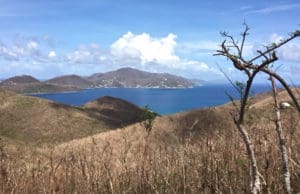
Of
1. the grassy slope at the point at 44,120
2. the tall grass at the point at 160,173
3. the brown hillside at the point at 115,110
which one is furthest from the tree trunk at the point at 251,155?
the brown hillside at the point at 115,110

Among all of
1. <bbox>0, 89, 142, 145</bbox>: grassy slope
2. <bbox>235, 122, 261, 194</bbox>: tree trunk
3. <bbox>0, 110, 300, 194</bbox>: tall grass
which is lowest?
<bbox>0, 89, 142, 145</bbox>: grassy slope

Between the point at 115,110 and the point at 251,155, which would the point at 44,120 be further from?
the point at 251,155

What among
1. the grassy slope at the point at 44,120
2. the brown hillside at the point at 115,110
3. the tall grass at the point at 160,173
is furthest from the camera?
the brown hillside at the point at 115,110

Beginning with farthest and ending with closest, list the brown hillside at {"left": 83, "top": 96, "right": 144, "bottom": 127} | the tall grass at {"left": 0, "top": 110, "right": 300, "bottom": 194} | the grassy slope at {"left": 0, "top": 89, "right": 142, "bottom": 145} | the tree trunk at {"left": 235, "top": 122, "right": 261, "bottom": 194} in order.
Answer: the brown hillside at {"left": 83, "top": 96, "right": 144, "bottom": 127}, the grassy slope at {"left": 0, "top": 89, "right": 142, "bottom": 145}, the tall grass at {"left": 0, "top": 110, "right": 300, "bottom": 194}, the tree trunk at {"left": 235, "top": 122, "right": 261, "bottom": 194}

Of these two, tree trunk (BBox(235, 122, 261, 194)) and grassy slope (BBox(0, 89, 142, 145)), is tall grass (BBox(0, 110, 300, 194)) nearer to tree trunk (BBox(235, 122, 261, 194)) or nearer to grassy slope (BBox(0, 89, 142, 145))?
tree trunk (BBox(235, 122, 261, 194))

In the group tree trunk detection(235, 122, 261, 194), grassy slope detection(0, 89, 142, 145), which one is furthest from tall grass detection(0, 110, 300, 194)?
grassy slope detection(0, 89, 142, 145)

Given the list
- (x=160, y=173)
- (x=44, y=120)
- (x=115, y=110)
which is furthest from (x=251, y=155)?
(x=115, y=110)

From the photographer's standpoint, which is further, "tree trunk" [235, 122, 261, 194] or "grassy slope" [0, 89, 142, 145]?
"grassy slope" [0, 89, 142, 145]

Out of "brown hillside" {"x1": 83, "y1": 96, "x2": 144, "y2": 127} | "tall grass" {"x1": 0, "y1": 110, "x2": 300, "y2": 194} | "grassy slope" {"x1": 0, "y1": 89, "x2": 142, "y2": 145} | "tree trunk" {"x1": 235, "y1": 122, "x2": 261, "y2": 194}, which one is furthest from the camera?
"brown hillside" {"x1": 83, "y1": 96, "x2": 144, "y2": 127}

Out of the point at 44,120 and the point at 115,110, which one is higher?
the point at 115,110

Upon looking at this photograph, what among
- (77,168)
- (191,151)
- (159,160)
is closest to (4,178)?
(77,168)

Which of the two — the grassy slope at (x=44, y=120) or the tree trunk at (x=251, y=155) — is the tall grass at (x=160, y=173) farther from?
the grassy slope at (x=44, y=120)

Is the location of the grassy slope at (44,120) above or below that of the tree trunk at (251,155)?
below

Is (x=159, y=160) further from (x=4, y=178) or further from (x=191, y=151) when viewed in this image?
(x=4, y=178)
